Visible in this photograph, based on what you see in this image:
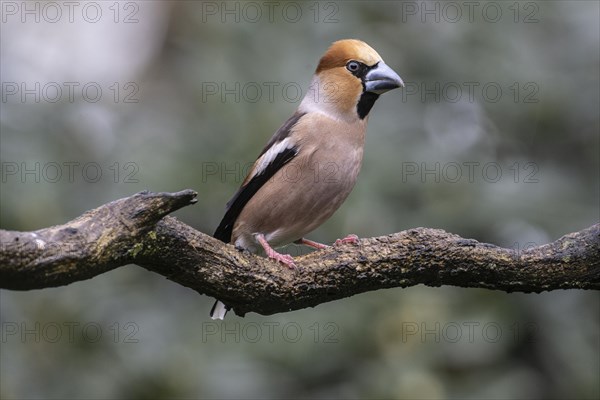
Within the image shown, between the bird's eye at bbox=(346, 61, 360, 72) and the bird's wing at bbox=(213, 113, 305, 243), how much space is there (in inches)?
18.6

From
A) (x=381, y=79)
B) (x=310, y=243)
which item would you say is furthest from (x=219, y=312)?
(x=381, y=79)

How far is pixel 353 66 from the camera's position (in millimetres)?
4582

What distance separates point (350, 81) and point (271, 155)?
627 millimetres

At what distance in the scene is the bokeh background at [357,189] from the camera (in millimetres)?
4160

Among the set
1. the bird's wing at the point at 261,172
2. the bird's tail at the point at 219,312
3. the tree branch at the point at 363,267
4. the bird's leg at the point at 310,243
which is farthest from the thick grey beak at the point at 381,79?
the bird's tail at the point at 219,312

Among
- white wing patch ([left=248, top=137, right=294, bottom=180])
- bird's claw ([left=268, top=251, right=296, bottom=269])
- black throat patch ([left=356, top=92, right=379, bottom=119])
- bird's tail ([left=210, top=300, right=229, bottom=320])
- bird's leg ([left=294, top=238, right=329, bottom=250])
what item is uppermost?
black throat patch ([left=356, top=92, right=379, bottom=119])

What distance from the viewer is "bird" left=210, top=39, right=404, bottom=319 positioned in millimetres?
4215

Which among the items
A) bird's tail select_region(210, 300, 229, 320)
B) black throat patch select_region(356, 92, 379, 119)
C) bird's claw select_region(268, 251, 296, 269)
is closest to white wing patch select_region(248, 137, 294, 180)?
black throat patch select_region(356, 92, 379, 119)

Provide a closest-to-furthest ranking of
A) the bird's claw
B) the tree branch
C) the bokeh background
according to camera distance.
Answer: the tree branch
the bird's claw
the bokeh background

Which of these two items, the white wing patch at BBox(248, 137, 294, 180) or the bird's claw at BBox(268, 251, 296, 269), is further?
the white wing patch at BBox(248, 137, 294, 180)

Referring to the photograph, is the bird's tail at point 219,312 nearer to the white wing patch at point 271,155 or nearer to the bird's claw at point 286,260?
the white wing patch at point 271,155

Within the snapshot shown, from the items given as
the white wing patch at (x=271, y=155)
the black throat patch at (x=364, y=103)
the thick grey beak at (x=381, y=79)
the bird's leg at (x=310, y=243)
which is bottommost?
the bird's leg at (x=310, y=243)

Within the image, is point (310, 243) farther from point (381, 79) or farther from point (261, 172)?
point (381, 79)

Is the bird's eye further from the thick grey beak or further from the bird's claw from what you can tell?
the bird's claw
